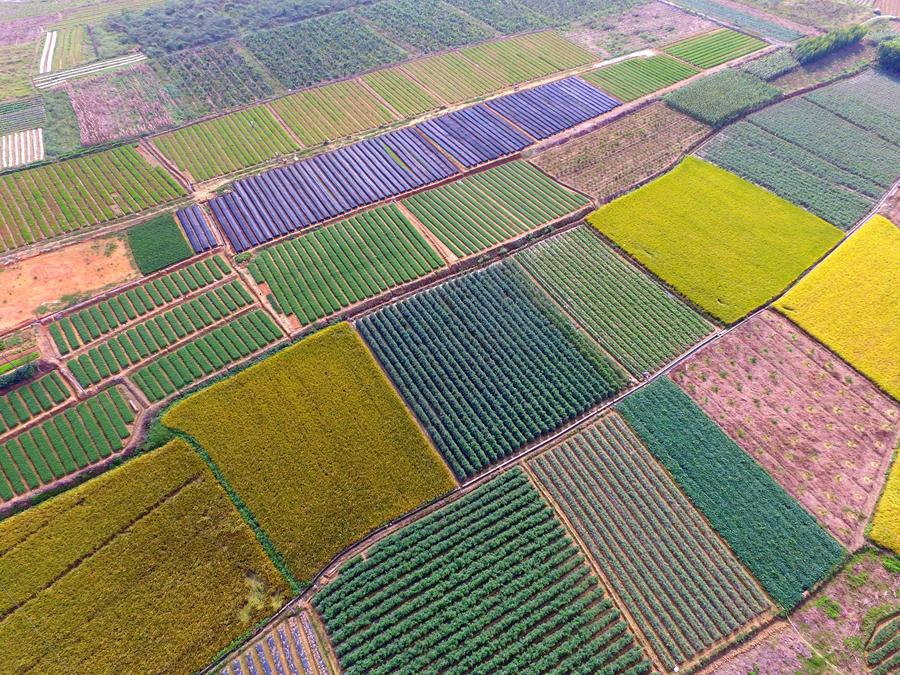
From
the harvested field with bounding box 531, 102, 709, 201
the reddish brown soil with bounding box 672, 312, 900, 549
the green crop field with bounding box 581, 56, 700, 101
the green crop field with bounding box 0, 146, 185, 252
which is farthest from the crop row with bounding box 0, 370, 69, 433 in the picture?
the green crop field with bounding box 581, 56, 700, 101

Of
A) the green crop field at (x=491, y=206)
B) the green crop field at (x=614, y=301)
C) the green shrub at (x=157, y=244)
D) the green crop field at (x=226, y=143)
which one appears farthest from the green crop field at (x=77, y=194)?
the green crop field at (x=614, y=301)

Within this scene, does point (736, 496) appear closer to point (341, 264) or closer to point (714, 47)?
point (341, 264)

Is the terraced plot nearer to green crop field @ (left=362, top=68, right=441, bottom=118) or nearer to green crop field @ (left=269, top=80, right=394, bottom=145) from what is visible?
green crop field @ (left=269, top=80, right=394, bottom=145)

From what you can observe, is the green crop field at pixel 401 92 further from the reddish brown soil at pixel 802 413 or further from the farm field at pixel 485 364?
the reddish brown soil at pixel 802 413

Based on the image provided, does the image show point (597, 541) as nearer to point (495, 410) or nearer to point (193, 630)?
point (495, 410)

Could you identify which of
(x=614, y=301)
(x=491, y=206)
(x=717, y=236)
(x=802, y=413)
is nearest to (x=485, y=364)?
(x=614, y=301)

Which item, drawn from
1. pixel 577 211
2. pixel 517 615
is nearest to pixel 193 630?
pixel 517 615
